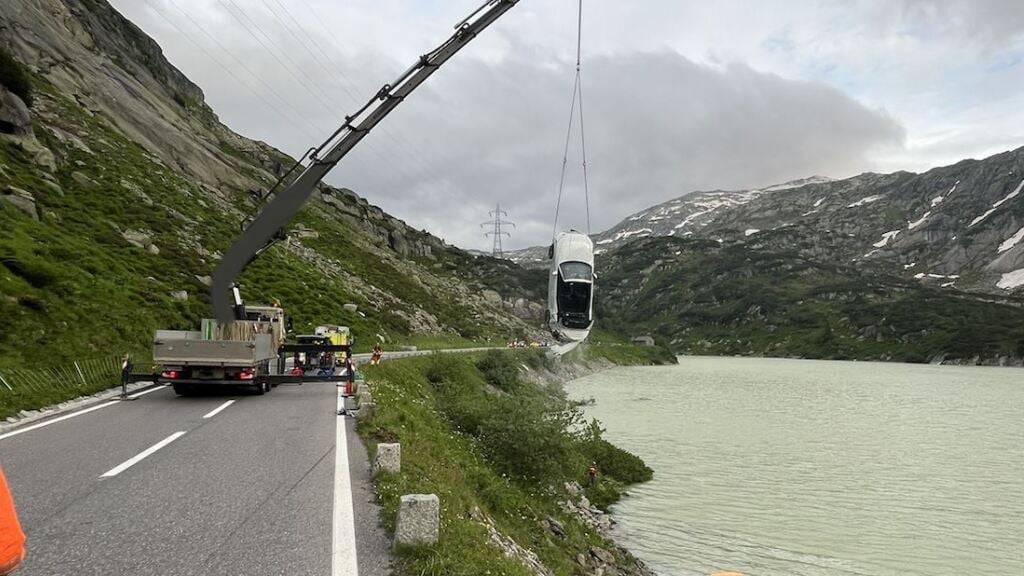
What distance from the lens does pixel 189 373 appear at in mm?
18250

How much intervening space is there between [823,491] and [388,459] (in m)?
19.5

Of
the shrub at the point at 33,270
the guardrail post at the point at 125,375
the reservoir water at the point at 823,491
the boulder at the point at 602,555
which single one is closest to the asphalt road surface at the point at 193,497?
the guardrail post at the point at 125,375

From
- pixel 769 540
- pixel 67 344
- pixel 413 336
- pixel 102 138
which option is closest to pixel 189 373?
pixel 67 344

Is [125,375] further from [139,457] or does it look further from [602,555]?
[602,555]

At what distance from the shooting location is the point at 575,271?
50625 mm

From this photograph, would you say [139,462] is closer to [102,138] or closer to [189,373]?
[189,373]

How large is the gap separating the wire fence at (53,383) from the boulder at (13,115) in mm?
29576

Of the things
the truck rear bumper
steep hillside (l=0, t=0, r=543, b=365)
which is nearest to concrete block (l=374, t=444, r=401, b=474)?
the truck rear bumper

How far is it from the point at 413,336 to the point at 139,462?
51.8 metres

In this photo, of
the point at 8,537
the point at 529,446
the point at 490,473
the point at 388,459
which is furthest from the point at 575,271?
the point at 8,537

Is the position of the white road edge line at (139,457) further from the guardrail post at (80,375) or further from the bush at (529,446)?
the guardrail post at (80,375)

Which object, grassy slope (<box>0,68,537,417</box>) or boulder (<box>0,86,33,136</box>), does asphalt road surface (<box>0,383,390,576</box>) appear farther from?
boulder (<box>0,86,33,136</box>)

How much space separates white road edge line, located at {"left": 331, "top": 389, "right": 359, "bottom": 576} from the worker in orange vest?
324cm

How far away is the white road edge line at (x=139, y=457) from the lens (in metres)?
9.59
